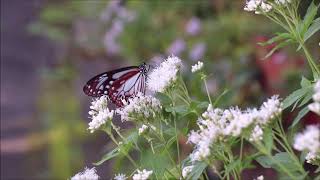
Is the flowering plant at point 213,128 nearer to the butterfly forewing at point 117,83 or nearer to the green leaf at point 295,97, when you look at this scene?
the green leaf at point 295,97

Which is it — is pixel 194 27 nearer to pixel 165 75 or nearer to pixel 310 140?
pixel 165 75

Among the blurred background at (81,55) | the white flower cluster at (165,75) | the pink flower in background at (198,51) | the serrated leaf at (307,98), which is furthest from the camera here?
the blurred background at (81,55)

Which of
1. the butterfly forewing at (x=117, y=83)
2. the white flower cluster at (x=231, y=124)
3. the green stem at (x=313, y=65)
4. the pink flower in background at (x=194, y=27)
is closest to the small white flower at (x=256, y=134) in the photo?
the white flower cluster at (x=231, y=124)

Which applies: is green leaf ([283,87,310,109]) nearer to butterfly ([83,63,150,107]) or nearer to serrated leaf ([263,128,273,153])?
serrated leaf ([263,128,273,153])

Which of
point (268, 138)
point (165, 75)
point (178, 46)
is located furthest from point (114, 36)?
point (268, 138)

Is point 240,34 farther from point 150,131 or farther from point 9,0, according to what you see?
point 150,131
